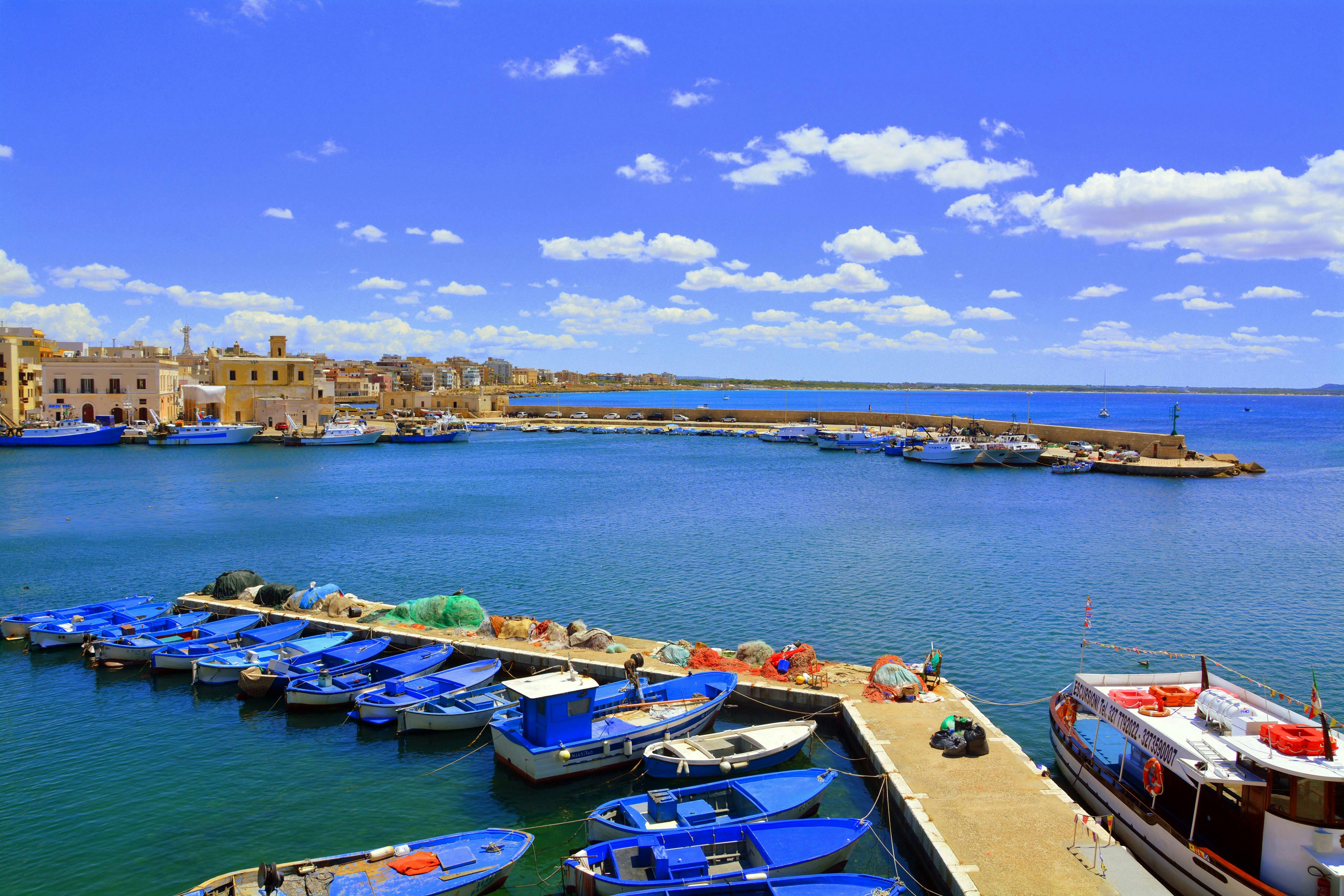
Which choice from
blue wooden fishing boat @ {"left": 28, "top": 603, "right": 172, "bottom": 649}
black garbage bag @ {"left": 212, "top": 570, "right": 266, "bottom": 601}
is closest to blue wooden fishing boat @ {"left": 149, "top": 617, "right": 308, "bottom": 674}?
blue wooden fishing boat @ {"left": 28, "top": 603, "right": 172, "bottom": 649}

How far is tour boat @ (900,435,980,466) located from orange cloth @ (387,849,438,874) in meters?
65.7

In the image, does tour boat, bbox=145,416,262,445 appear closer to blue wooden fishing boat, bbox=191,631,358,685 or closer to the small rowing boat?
blue wooden fishing boat, bbox=191,631,358,685

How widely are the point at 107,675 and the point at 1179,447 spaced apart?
71.3 meters

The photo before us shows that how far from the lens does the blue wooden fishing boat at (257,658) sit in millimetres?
19078

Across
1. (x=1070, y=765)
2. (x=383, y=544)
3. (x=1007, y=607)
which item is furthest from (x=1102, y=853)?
(x=383, y=544)

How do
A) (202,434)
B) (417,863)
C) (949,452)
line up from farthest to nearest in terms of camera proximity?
1. (202,434)
2. (949,452)
3. (417,863)

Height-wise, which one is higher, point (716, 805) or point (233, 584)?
point (233, 584)

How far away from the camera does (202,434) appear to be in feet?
281

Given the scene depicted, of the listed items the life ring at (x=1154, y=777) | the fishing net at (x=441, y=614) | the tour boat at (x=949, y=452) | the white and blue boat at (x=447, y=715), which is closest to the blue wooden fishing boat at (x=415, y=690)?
the white and blue boat at (x=447, y=715)

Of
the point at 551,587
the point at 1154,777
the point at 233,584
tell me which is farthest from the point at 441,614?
the point at 1154,777

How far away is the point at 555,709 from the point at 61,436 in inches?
3516

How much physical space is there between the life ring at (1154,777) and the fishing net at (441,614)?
16150mm

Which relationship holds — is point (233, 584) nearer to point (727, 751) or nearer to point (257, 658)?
point (257, 658)

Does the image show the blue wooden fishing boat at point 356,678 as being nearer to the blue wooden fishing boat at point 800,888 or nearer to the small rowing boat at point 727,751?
the small rowing boat at point 727,751
